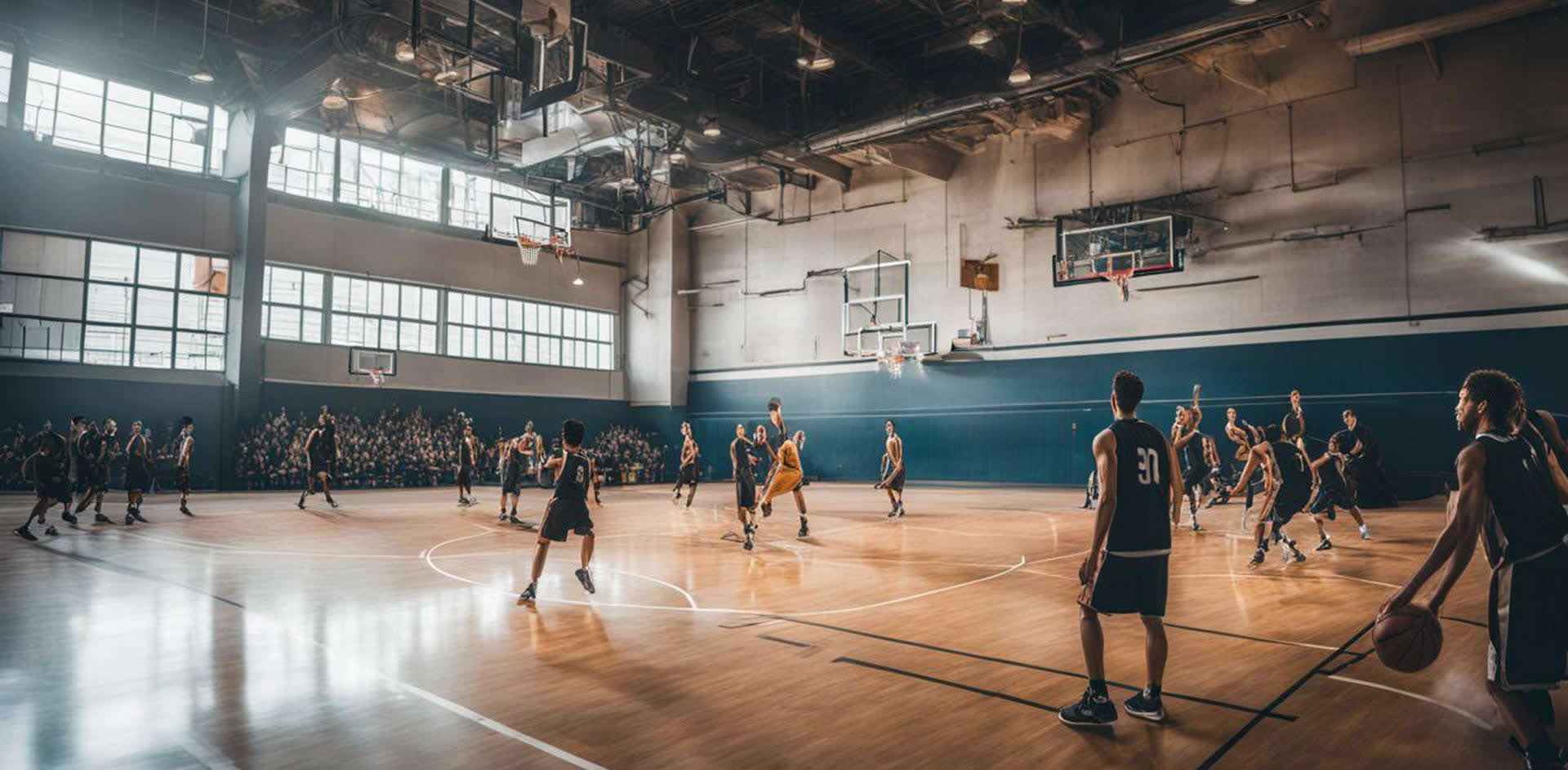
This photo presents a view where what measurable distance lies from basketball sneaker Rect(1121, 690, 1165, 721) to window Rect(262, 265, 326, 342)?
87.3ft

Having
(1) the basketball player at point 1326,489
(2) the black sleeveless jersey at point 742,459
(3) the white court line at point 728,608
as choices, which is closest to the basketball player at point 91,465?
(3) the white court line at point 728,608

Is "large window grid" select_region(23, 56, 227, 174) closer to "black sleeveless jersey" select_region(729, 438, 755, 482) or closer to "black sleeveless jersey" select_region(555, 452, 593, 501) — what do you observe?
"black sleeveless jersey" select_region(729, 438, 755, 482)

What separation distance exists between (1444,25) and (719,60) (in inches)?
647

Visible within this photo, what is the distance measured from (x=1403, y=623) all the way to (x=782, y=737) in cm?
286

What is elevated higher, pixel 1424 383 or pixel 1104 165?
pixel 1104 165

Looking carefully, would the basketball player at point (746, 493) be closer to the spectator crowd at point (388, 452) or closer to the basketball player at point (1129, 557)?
the basketball player at point (1129, 557)

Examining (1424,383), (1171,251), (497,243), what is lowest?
(1424,383)

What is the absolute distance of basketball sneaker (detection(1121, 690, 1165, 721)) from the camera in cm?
431

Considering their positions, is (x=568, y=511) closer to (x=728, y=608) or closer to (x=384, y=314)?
(x=728, y=608)

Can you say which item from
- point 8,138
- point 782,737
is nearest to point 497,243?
point 8,138

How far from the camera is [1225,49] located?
1972cm

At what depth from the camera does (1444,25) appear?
1772 cm

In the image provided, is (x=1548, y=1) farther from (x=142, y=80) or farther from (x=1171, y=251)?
(x=142, y=80)

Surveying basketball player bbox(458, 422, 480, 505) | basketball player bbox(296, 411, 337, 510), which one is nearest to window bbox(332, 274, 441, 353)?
basketball player bbox(296, 411, 337, 510)
